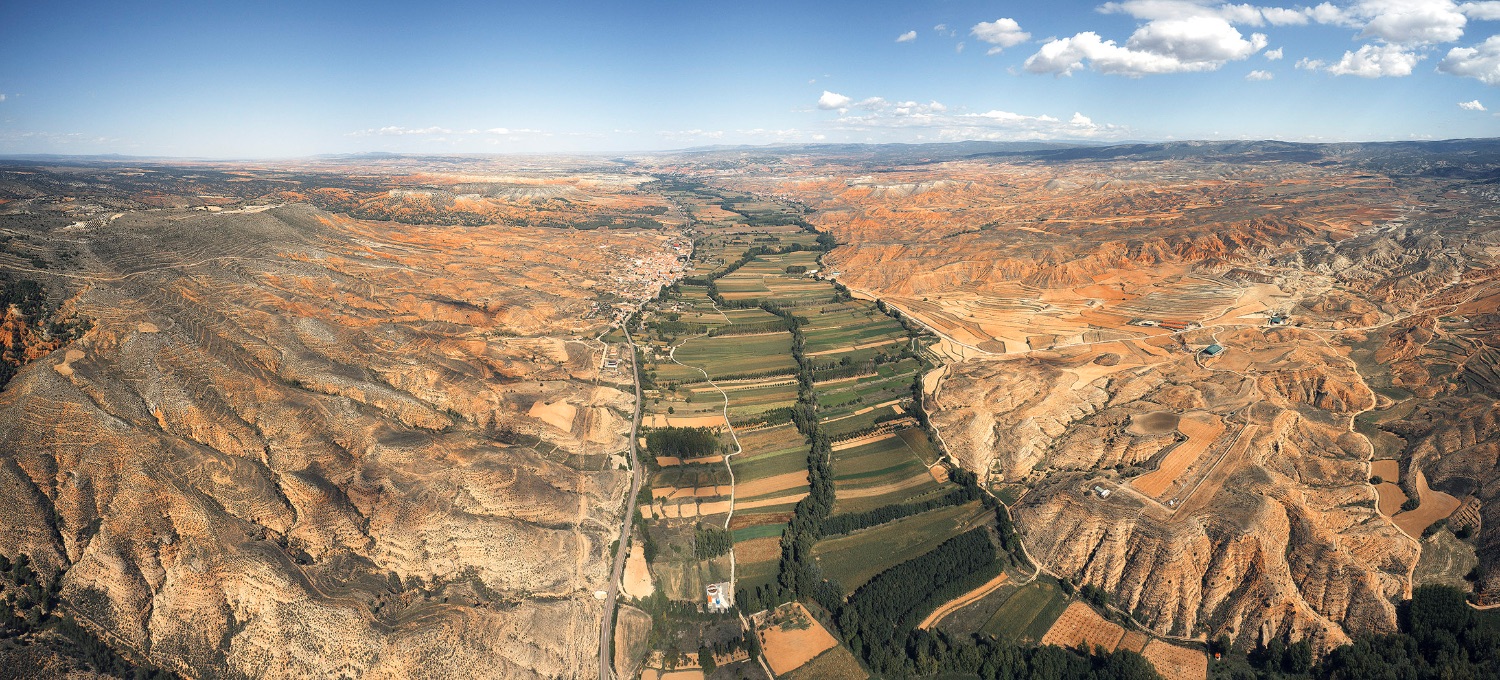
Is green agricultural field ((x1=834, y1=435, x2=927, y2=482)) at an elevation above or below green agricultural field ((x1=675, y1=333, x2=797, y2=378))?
below

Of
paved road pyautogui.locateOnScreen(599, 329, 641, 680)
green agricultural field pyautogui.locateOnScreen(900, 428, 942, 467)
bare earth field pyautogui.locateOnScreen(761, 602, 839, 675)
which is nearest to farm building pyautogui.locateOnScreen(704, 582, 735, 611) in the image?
bare earth field pyautogui.locateOnScreen(761, 602, 839, 675)

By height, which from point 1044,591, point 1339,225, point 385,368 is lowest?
point 1044,591

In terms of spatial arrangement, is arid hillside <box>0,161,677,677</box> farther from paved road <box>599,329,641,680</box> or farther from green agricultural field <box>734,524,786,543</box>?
green agricultural field <box>734,524,786,543</box>

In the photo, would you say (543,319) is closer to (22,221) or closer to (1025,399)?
(22,221)

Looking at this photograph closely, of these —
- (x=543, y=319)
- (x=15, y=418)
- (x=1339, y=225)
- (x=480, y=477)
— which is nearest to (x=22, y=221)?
(x=15, y=418)

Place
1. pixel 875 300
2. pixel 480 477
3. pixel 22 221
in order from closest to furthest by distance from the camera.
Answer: pixel 480 477 < pixel 22 221 < pixel 875 300

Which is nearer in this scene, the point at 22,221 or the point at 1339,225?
the point at 22,221

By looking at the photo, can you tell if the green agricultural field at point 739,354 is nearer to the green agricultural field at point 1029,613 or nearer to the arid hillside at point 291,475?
the arid hillside at point 291,475
